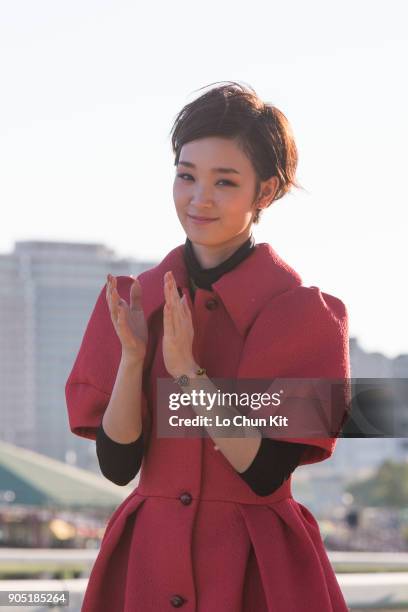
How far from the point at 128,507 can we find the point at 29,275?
91.3m

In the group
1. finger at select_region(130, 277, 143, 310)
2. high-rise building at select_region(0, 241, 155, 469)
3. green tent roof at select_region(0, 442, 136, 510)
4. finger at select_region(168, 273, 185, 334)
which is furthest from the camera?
high-rise building at select_region(0, 241, 155, 469)

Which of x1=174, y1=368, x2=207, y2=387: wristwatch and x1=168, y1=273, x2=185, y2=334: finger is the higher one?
x1=168, y1=273, x2=185, y2=334: finger

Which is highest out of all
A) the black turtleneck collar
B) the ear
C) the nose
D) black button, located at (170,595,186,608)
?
the ear

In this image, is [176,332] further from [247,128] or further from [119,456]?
[247,128]

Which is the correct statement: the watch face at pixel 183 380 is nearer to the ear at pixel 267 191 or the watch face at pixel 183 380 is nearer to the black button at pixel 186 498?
the black button at pixel 186 498

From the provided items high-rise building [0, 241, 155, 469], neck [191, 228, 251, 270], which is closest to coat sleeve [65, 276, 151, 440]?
neck [191, 228, 251, 270]

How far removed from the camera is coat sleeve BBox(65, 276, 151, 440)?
2.00m

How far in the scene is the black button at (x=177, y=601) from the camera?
1.86m

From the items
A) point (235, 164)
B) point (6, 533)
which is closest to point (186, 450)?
point (235, 164)

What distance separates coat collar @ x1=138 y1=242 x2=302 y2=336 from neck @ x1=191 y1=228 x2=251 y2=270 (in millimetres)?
29

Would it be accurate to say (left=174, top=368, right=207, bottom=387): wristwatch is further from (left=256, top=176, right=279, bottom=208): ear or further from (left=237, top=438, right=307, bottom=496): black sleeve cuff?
(left=256, top=176, right=279, bottom=208): ear

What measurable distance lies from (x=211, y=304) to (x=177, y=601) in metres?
0.44

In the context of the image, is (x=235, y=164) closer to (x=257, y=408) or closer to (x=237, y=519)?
(x=257, y=408)

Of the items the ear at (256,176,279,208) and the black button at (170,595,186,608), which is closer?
the black button at (170,595,186,608)
